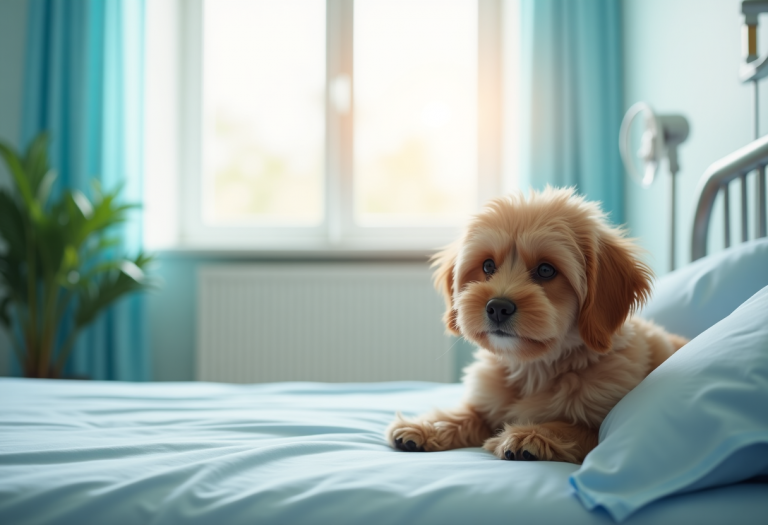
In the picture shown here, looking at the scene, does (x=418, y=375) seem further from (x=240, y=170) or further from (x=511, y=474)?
(x=511, y=474)

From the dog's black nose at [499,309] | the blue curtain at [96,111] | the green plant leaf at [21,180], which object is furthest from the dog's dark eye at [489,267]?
the blue curtain at [96,111]

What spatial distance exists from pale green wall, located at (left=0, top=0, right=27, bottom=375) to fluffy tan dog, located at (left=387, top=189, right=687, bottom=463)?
3.31m

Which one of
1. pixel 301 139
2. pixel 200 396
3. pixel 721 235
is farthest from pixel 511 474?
pixel 301 139

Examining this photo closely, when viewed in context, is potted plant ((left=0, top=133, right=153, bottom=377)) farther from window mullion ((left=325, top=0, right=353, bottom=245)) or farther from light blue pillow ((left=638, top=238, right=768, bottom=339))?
light blue pillow ((left=638, top=238, right=768, bottom=339))

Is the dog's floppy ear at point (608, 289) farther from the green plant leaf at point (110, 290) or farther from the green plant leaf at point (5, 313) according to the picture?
the green plant leaf at point (5, 313)

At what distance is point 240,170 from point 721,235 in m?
2.77

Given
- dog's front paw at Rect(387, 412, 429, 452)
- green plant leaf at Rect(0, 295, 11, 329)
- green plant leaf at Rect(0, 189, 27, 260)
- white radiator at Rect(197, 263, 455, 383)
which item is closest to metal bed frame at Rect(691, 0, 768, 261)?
dog's front paw at Rect(387, 412, 429, 452)

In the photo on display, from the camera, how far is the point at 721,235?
212cm

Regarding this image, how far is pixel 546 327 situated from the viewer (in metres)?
1.14

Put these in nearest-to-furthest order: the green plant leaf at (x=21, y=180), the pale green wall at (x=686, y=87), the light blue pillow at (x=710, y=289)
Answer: the light blue pillow at (x=710, y=289) < the pale green wall at (x=686, y=87) < the green plant leaf at (x=21, y=180)

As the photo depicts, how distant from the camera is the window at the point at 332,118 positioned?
3693 mm

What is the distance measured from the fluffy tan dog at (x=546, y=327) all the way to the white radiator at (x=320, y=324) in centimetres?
203

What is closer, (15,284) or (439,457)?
(439,457)

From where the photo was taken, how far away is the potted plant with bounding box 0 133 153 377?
113 inches
